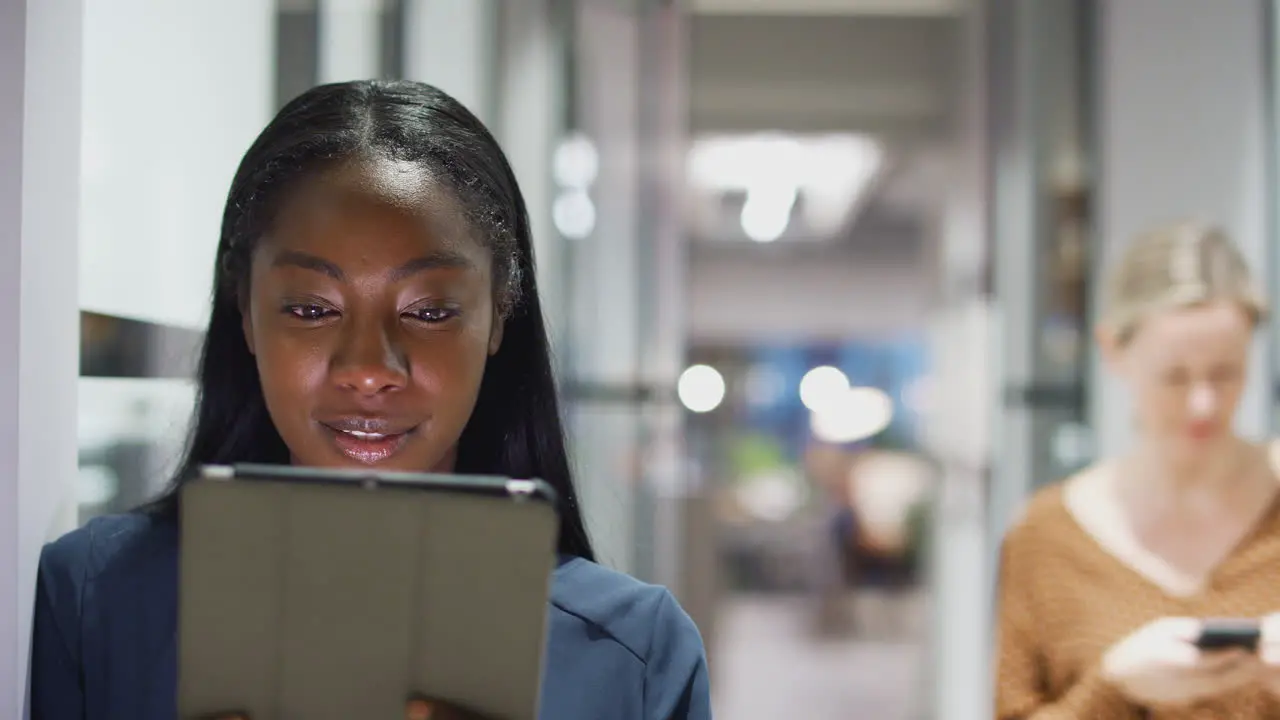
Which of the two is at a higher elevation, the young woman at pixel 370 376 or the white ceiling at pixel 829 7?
the white ceiling at pixel 829 7

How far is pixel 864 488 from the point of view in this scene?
970cm

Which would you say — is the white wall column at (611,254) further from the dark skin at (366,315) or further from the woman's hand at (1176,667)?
the dark skin at (366,315)

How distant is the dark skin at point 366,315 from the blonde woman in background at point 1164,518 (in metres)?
1.15

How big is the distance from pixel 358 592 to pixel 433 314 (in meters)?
0.23

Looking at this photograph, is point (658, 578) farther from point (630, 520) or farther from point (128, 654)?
point (128, 654)

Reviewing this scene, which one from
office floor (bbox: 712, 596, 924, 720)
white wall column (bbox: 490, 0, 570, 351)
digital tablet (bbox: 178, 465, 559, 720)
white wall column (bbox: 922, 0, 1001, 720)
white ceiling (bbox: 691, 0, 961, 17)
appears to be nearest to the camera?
digital tablet (bbox: 178, 465, 559, 720)

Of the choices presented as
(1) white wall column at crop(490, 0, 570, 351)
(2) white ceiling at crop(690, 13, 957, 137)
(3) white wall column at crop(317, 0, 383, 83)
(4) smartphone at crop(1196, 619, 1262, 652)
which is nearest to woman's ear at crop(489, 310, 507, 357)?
(3) white wall column at crop(317, 0, 383, 83)

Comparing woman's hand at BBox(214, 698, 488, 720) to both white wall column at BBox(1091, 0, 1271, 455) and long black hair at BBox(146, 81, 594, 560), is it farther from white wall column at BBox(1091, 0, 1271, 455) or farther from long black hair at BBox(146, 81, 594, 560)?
white wall column at BBox(1091, 0, 1271, 455)

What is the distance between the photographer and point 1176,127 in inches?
121

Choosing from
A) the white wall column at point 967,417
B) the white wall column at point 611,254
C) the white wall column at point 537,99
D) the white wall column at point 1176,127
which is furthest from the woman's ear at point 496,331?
the white wall column at point 967,417

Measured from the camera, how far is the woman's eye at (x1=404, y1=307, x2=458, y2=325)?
0.82 metres

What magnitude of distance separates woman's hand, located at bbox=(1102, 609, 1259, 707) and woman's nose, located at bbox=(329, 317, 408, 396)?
1.10 metres

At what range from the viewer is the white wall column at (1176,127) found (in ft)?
9.79

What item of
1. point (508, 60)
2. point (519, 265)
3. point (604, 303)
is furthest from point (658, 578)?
point (519, 265)
